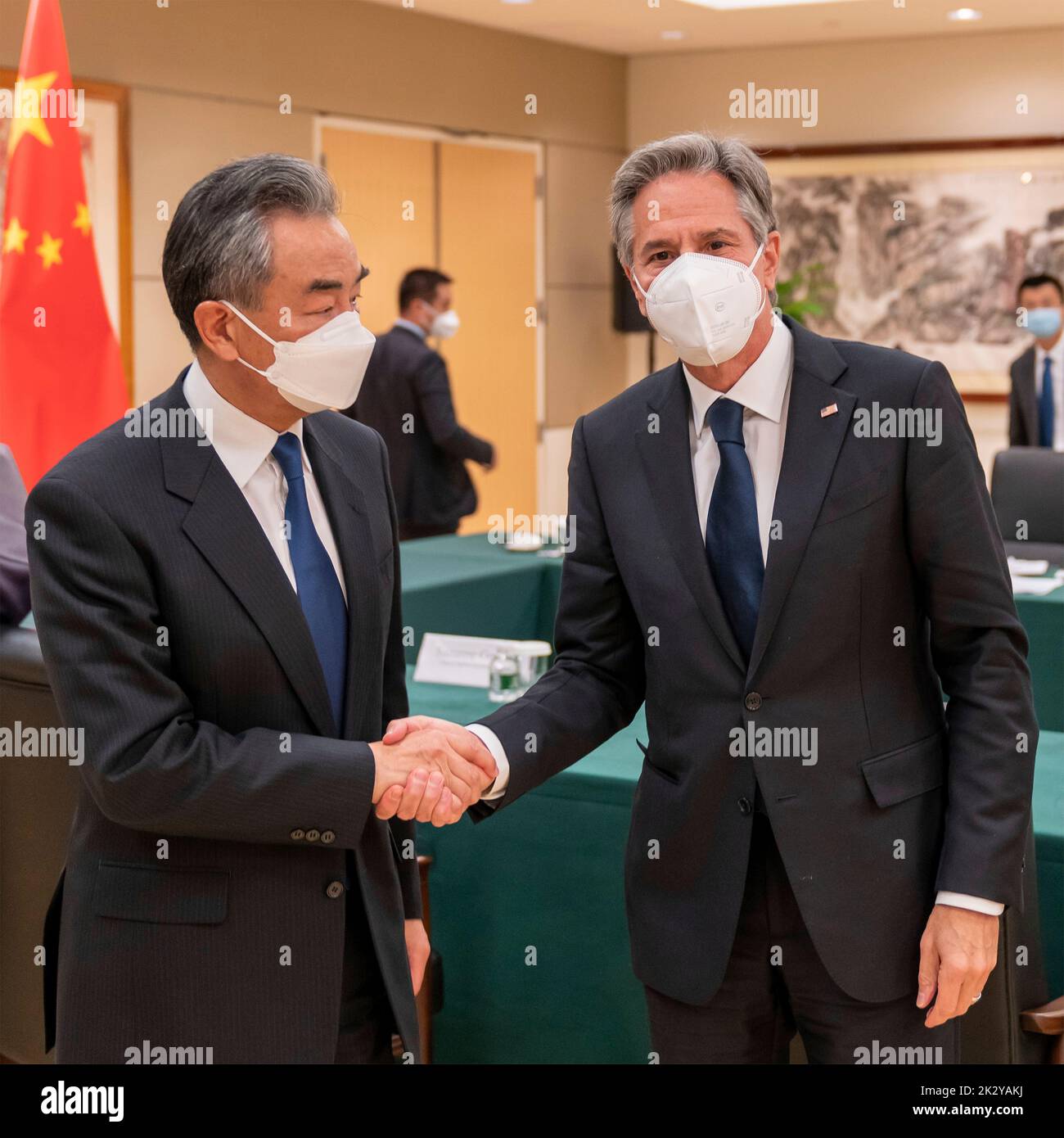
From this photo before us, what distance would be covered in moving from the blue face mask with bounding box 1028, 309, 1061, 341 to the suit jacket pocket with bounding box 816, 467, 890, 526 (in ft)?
22.1

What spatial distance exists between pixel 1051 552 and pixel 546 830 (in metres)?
3.73

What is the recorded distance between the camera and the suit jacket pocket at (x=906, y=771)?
167cm

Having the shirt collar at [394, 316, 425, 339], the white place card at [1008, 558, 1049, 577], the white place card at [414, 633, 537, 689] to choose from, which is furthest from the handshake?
the shirt collar at [394, 316, 425, 339]

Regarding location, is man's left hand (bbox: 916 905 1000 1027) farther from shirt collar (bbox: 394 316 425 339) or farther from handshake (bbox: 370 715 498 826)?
shirt collar (bbox: 394 316 425 339)

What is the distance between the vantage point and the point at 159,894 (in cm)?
159

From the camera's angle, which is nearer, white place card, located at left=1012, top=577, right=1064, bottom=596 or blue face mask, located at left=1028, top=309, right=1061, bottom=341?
white place card, located at left=1012, top=577, right=1064, bottom=596

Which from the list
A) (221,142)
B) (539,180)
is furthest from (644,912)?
(539,180)

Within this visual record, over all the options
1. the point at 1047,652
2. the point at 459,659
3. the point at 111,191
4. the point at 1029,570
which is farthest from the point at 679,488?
the point at 111,191

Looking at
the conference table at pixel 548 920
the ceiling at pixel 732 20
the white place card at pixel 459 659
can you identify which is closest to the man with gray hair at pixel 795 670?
the conference table at pixel 548 920

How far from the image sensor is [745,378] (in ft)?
5.79

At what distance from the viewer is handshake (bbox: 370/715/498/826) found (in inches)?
65.2

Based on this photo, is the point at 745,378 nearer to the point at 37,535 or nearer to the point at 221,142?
the point at 37,535

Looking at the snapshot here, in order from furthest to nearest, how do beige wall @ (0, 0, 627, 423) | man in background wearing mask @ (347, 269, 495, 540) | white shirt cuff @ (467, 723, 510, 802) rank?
beige wall @ (0, 0, 627, 423) < man in background wearing mask @ (347, 269, 495, 540) < white shirt cuff @ (467, 723, 510, 802)

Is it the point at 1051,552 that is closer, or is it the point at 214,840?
the point at 214,840
